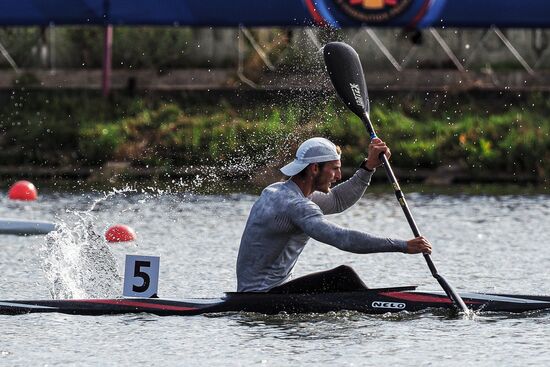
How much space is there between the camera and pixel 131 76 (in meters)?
32.4

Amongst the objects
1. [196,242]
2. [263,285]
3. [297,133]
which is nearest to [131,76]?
[297,133]

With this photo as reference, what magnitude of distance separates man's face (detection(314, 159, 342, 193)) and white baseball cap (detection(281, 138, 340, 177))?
6 centimetres

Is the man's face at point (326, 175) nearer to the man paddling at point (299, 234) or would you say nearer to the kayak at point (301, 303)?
the man paddling at point (299, 234)

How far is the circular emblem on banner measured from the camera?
31016 millimetres

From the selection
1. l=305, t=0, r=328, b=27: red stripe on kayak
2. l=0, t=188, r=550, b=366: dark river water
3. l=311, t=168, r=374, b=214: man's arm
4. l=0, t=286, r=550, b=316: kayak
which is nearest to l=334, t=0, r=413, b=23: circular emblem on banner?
l=305, t=0, r=328, b=27: red stripe on kayak

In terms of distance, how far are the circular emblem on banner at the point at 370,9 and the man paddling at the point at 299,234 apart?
57.1 ft

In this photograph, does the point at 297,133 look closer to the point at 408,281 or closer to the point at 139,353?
the point at 408,281

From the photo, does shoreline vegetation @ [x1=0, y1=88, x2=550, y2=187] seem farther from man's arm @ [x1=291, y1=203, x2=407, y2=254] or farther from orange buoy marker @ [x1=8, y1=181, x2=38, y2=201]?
man's arm @ [x1=291, y1=203, x2=407, y2=254]

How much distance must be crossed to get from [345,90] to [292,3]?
15720 millimetres

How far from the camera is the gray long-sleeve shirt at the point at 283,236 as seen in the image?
1330 cm

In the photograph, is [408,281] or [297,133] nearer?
[408,281]

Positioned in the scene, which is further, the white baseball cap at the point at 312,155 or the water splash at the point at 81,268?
the water splash at the point at 81,268

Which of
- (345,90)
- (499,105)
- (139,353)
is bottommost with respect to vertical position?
(139,353)

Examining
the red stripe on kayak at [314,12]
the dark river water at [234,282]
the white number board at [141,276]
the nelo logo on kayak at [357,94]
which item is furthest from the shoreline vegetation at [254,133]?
the white number board at [141,276]
